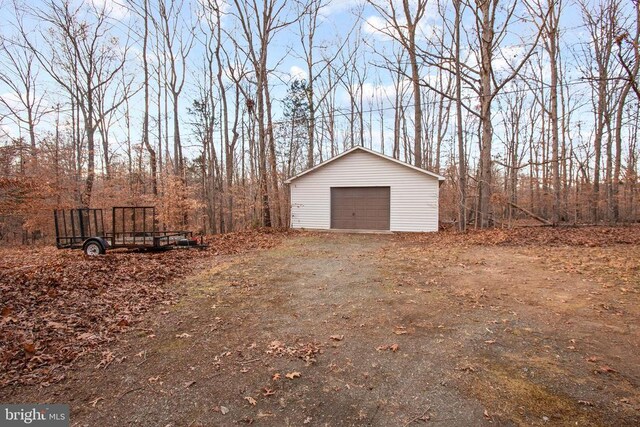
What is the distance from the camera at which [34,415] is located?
8.15 ft

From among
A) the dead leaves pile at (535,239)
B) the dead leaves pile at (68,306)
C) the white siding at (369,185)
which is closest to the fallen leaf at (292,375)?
the dead leaves pile at (68,306)

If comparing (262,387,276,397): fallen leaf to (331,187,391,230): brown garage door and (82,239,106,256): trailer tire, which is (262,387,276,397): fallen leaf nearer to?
(82,239,106,256): trailer tire

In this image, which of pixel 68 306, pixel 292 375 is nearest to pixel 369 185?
pixel 68 306

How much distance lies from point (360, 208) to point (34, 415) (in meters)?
13.9

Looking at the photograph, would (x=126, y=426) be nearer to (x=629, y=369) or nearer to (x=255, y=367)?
(x=255, y=367)

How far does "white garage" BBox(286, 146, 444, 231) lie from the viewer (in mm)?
14727

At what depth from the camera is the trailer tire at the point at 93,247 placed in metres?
8.96

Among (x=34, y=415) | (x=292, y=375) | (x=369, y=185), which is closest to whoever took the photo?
(x=34, y=415)

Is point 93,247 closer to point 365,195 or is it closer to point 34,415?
point 34,415

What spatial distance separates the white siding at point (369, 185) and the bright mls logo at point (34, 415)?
13.7 metres

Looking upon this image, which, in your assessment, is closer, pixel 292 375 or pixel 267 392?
pixel 267 392

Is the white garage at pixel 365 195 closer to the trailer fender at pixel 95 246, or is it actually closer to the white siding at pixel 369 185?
the white siding at pixel 369 185

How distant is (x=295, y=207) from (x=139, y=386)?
14.0 meters

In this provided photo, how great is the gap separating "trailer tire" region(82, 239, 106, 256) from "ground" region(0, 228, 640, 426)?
14.1 feet
